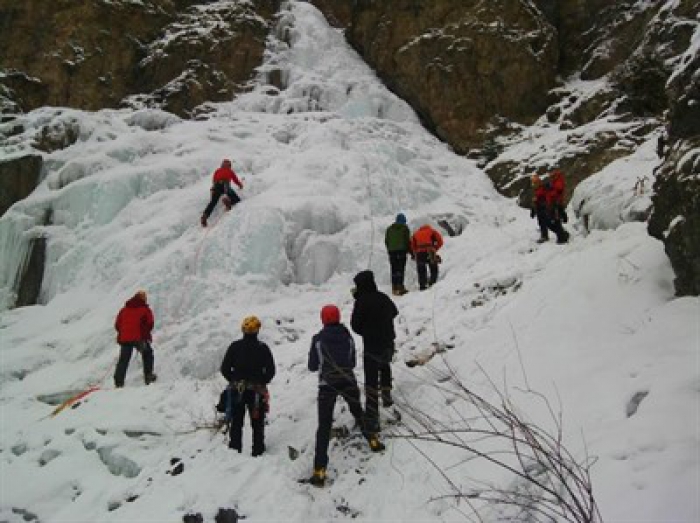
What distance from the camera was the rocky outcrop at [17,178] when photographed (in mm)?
14781

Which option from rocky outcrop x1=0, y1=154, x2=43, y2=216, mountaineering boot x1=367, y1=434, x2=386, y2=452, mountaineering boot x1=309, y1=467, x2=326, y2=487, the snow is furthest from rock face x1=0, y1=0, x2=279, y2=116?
mountaineering boot x1=309, y1=467, x2=326, y2=487

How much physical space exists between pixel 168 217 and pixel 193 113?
8.25 meters

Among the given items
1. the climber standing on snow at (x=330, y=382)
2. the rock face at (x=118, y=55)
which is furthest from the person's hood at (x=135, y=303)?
the rock face at (x=118, y=55)

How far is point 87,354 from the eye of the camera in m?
10.1

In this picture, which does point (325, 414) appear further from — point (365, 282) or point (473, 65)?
point (473, 65)

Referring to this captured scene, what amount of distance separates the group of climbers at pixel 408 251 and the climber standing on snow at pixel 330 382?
4.36 meters

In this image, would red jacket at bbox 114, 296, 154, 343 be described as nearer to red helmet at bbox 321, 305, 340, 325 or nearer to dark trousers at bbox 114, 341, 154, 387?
dark trousers at bbox 114, 341, 154, 387

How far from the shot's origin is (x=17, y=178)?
15.0 metres

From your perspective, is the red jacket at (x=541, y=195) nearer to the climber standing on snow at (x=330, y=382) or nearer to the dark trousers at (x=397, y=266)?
the dark trousers at (x=397, y=266)

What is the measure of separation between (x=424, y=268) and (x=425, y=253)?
0.26m

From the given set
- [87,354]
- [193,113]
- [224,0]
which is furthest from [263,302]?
[224,0]

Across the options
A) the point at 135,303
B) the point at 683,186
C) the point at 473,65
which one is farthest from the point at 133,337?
the point at 473,65

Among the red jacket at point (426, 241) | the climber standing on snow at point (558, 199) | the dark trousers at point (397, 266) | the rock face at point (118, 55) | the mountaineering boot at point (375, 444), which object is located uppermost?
the rock face at point (118, 55)

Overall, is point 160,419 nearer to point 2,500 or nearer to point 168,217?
point 2,500
